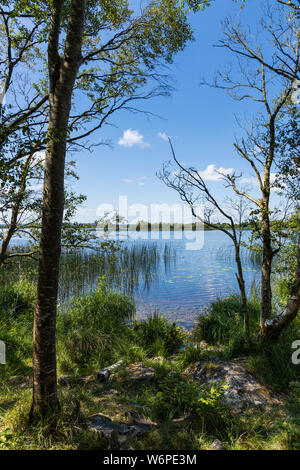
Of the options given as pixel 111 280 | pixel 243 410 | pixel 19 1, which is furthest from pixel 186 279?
pixel 19 1

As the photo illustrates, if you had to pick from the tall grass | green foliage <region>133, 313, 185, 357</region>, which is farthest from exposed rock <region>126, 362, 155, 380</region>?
the tall grass

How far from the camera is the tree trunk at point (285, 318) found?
3.92 metres

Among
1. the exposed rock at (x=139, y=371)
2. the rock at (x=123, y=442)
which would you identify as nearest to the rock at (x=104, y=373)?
the exposed rock at (x=139, y=371)

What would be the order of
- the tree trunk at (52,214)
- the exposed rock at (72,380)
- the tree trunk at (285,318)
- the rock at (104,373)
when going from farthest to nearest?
1. the rock at (104,373)
2. the exposed rock at (72,380)
3. the tree trunk at (285,318)
4. the tree trunk at (52,214)

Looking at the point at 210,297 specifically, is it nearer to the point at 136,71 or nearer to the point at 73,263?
the point at 73,263

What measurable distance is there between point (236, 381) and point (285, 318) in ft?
4.51

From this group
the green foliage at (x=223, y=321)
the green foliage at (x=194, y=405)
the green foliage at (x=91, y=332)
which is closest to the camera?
the green foliage at (x=194, y=405)

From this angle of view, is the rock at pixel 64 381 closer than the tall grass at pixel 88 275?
Yes

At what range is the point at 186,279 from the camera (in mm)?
14281

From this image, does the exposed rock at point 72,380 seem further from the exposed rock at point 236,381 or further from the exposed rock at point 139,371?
the exposed rock at point 236,381

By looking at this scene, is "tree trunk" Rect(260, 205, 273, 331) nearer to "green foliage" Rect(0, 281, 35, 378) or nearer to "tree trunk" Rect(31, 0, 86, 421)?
"tree trunk" Rect(31, 0, 86, 421)

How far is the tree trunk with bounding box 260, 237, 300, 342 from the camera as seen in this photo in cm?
392

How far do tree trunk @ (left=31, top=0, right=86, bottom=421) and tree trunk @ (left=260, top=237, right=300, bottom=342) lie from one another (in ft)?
11.9

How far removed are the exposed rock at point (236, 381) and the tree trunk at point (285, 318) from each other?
720 mm
